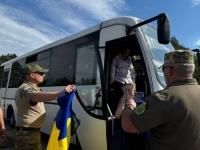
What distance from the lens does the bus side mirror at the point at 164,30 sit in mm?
3262

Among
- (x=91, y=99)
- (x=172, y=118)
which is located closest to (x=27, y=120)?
(x=91, y=99)

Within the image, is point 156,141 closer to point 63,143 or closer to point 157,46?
point 63,143

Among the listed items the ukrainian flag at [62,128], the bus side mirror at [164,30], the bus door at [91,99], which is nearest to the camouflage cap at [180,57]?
the bus side mirror at [164,30]

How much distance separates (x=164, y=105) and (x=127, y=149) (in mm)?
951

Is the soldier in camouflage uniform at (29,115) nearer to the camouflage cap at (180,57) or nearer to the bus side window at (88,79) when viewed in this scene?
the bus side window at (88,79)

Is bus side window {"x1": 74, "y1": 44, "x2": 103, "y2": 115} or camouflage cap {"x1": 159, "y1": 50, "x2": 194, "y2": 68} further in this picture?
bus side window {"x1": 74, "y1": 44, "x2": 103, "y2": 115}

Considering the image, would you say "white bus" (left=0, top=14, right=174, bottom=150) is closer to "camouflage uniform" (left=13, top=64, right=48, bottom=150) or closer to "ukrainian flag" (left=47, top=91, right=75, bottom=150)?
"ukrainian flag" (left=47, top=91, right=75, bottom=150)

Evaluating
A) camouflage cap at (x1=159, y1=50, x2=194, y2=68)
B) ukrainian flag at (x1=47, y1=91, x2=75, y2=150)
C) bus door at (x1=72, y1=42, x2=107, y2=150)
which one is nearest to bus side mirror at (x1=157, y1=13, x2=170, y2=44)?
camouflage cap at (x1=159, y1=50, x2=194, y2=68)

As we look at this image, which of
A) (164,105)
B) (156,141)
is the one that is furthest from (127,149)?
(164,105)

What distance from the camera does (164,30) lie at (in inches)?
129

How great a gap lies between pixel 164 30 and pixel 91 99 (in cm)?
206

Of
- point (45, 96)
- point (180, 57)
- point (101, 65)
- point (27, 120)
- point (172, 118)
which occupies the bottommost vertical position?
point (27, 120)

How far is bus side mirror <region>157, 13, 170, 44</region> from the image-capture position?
326cm

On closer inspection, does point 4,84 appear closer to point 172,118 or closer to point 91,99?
point 91,99
